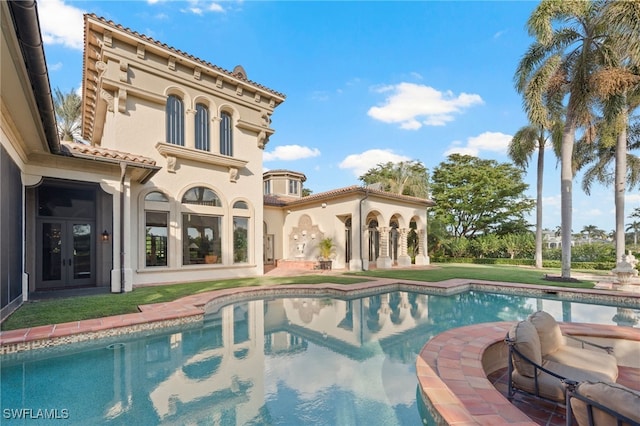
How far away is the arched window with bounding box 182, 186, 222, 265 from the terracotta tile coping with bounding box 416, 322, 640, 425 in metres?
11.9

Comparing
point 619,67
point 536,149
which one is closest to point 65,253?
point 619,67

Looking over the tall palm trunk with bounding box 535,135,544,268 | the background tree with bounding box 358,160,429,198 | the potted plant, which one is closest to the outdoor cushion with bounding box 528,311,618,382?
the potted plant

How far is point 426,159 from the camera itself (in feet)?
121

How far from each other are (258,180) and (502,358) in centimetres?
1416

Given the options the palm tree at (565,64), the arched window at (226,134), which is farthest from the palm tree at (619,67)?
the arched window at (226,134)

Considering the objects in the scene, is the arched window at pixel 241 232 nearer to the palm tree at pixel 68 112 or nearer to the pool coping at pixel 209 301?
the pool coping at pixel 209 301

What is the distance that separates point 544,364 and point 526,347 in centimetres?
59

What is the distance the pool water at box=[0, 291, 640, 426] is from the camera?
422cm

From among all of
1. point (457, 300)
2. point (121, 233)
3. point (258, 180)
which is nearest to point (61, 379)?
point (121, 233)

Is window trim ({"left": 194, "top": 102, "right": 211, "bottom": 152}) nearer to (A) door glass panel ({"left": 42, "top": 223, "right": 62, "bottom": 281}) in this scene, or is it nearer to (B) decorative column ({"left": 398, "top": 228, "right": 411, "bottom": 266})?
(A) door glass panel ({"left": 42, "top": 223, "right": 62, "bottom": 281})

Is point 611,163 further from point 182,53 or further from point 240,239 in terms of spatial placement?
point 182,53

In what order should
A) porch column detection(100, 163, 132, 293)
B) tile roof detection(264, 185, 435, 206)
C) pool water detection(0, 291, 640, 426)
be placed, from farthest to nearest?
tile roof detection(264, 185, 435, 206)
porch column detection(100, 163, 132, 293)
pool water detection(0, 291, 640, 426)

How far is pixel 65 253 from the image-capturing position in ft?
40.0

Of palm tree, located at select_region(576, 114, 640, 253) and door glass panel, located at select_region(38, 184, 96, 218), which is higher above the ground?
palm tree, located at select_region(576, 114, 640, 253)
